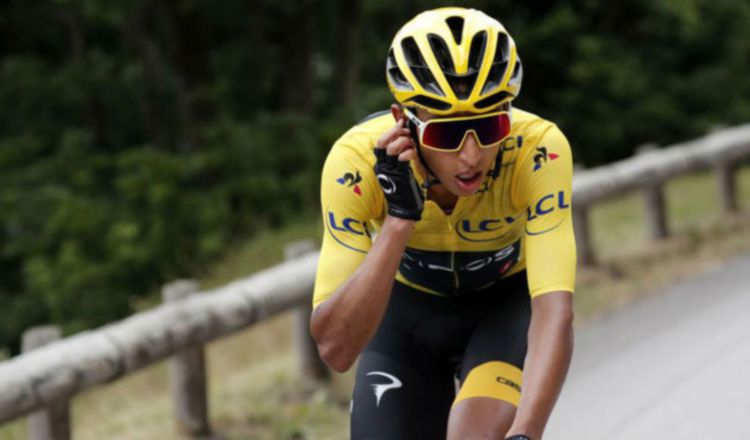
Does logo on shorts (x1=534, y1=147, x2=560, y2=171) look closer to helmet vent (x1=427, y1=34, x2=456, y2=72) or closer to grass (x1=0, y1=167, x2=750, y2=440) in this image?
helmet vent (x1=427, y1=34, x2=456, y2=72)

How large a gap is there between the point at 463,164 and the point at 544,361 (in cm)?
62

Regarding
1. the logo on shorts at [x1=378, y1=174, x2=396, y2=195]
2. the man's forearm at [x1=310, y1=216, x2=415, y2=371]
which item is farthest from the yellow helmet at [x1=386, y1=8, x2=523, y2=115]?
the man's forearm at [x1=310, y1=216, x2=415, y2=371]

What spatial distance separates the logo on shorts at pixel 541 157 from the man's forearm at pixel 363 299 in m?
0.52

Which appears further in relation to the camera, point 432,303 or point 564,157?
point 432,303

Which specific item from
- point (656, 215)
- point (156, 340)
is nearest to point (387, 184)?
point (156, 340)

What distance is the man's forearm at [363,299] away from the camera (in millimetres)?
3496

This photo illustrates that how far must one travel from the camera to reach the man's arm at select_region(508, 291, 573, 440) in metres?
3.32

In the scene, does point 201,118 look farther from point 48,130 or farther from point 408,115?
point 408,115

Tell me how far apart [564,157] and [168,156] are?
1530 cm

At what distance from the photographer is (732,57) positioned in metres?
21.4

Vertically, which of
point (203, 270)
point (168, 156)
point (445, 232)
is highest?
point (445, 232)

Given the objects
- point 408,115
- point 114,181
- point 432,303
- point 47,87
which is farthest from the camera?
point 47,87

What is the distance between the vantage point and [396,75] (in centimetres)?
370

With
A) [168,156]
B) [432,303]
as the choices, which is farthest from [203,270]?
[432,303]
